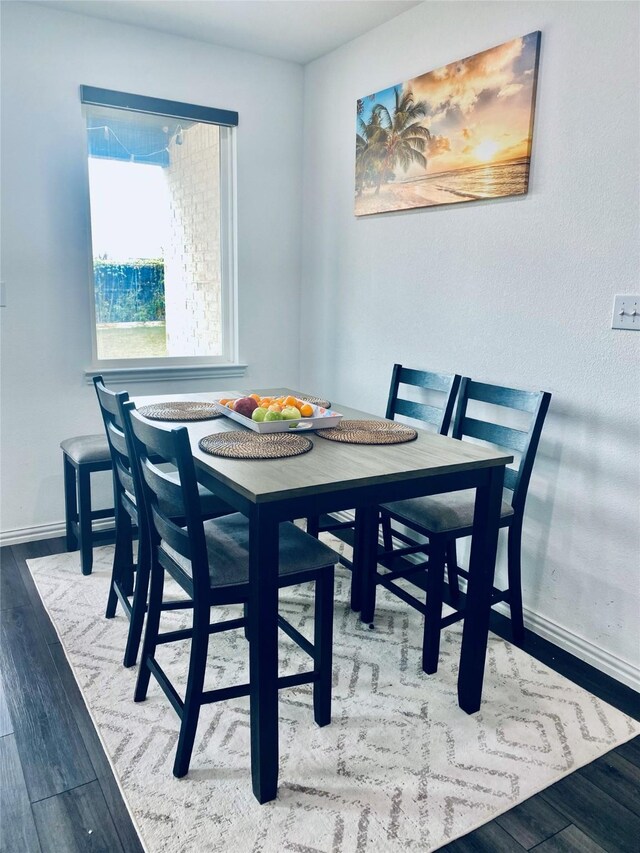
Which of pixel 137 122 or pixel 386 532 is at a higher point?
pixel 137 122

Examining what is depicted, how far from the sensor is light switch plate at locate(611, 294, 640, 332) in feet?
6.50

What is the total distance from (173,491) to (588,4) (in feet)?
6.50

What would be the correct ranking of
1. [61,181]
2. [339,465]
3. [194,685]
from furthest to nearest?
[61,181] → [339,465] → [194,685]

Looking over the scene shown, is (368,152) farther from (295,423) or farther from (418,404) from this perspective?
(295,423)

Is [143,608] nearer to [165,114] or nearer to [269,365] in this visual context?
[269,365]

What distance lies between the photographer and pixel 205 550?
158 cm

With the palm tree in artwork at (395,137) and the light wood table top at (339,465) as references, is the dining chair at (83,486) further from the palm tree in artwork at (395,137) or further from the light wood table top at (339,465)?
the palm tree in artwork at (395,137)

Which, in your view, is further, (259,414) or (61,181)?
(61,181)

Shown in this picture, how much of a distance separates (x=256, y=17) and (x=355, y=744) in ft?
9.72

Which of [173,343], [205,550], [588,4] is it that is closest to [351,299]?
[173,343]

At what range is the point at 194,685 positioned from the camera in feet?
5.30

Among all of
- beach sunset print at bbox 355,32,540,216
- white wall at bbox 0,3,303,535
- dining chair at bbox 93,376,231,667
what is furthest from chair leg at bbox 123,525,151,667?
beach sunset print at bbox 355,32,540,216

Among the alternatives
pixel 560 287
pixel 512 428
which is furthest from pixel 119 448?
pixel 560 287

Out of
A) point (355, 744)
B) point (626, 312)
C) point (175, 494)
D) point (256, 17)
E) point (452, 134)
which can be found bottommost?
point (355, 744)
